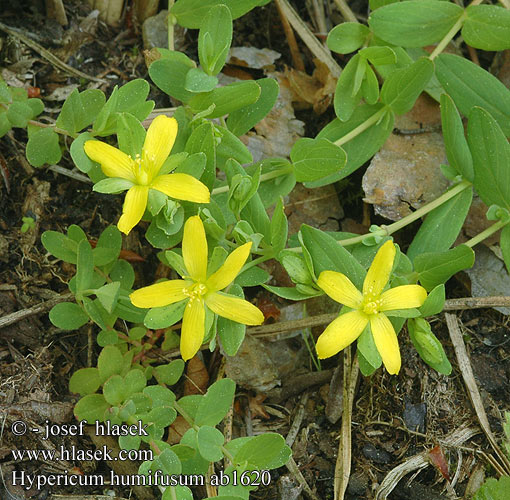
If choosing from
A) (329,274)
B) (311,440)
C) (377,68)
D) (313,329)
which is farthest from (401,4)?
(311,440)

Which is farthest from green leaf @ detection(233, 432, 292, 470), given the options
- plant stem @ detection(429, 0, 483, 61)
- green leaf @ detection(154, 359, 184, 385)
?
plant stem @ detection(429, 0, 483, 61)

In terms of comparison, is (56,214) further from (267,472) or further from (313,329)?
(267,472)

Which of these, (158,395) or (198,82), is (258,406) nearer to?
(158,395)

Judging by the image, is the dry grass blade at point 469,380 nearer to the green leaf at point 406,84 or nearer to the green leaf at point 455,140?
the green leaf at point 455,140

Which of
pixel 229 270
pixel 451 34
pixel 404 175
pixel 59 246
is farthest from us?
pixel 404 175

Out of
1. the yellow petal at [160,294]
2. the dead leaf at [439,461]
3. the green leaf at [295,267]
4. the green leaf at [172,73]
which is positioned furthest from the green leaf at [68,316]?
the dead leaf at [439,461]

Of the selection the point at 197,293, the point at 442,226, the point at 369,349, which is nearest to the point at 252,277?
the point at 197,293

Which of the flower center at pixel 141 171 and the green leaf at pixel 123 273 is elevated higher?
the flower center at pixel 141 171
